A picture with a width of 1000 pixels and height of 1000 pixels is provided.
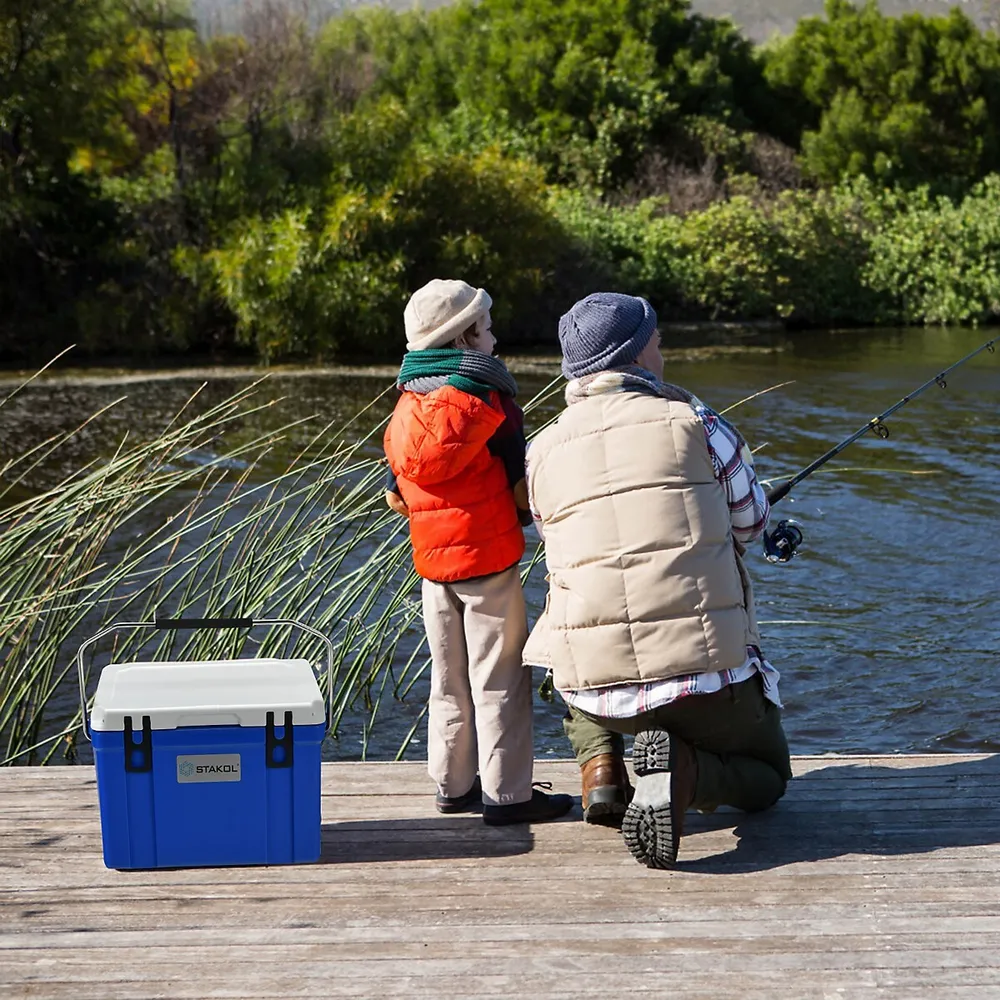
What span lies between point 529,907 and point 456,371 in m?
1.13

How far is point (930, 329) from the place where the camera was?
2512 cm

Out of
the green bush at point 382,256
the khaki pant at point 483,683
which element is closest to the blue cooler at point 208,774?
the khaki pant at point 483,683

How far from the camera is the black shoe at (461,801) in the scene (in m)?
3.45

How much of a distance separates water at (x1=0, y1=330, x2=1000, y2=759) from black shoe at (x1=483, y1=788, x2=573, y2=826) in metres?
1.69

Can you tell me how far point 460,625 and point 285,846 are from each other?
63cm

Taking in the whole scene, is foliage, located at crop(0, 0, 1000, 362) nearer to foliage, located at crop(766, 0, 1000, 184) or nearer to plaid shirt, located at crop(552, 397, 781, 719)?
foliage, located at crop(766, 0, 1000, 184)

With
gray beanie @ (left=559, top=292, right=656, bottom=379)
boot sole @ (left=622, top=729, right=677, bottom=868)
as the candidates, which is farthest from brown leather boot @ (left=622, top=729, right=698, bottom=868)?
gray beanie @ (left=559, top=292, right=656, bottom=379)

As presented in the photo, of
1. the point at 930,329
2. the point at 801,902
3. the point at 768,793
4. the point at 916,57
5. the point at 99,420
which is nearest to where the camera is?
the point at 801,902

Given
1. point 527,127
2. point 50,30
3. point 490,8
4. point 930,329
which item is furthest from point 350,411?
point 490,8

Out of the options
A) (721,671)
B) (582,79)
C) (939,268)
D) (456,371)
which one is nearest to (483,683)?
(721,671)

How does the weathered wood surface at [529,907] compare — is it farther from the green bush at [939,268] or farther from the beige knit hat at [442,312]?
the green bush at [939,268]

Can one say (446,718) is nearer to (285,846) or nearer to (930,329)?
(285,846)

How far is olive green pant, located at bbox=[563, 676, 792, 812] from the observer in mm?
3127

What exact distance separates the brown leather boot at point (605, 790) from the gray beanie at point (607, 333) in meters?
0.88
